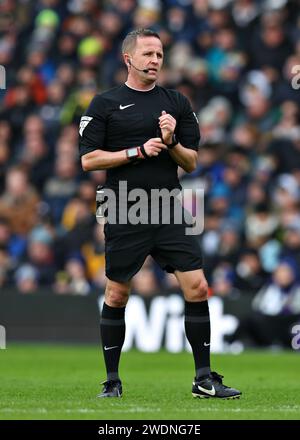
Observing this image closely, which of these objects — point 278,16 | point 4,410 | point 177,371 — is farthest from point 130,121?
point 278,16

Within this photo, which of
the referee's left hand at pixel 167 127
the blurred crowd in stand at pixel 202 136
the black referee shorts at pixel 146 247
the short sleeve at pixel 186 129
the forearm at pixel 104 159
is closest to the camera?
the referee's left hand at pixel 167 127

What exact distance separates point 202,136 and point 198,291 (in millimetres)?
9149

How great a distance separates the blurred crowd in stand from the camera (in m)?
16.0

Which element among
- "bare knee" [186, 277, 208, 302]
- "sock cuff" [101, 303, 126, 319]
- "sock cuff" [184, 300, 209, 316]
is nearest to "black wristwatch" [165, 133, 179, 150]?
"bare knee" [186, 277, 208, 302]

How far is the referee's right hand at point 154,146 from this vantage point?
8.27m

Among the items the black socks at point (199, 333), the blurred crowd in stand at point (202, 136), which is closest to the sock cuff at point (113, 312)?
the black socks at point (199, 333)

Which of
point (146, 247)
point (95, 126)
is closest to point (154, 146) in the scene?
point (95, 126)

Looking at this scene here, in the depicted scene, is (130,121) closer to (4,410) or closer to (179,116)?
(179,116)

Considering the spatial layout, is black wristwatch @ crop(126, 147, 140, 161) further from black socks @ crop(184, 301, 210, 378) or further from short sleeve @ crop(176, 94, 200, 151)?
black socks @ crop(184, 301, 210, 378)

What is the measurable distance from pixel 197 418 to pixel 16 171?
38.5 ft

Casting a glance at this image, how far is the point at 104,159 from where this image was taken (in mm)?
8430

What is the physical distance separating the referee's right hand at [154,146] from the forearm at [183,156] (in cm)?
14

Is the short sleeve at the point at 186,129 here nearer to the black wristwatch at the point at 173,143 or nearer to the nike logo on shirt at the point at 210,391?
the black wristwatch at the point at 173,143

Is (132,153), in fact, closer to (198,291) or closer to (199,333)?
(198,291)
